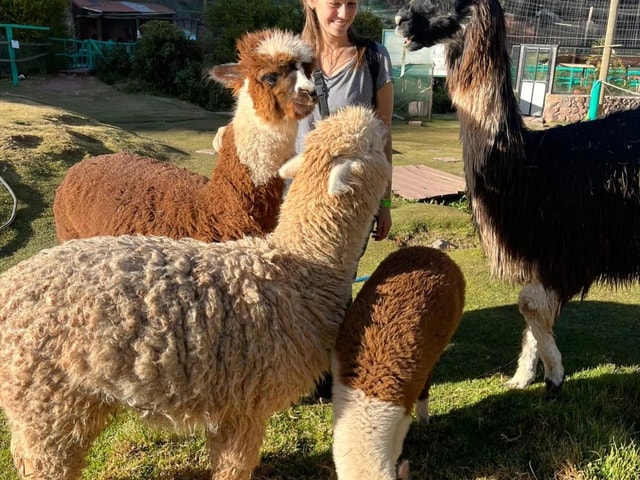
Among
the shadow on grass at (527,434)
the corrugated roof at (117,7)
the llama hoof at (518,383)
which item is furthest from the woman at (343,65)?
the corrugated roof at (117,7)

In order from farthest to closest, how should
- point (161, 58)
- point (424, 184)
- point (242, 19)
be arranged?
1. point (161, 58)
2. point (242, 19)
3. point (424, 184)

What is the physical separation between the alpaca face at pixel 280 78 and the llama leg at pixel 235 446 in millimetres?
1366

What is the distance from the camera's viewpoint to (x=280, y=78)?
257 cm

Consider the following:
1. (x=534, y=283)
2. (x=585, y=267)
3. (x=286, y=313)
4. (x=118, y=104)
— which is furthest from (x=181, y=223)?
(x=118, y=104)

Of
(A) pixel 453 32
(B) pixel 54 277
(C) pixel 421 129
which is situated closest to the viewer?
(B) pixel 54 277

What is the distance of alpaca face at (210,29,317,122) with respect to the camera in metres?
2.54

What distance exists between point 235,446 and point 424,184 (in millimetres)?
5903

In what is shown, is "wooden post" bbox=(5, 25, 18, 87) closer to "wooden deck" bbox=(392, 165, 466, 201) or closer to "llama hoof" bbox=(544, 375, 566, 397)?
"wooden deck" bbox=(392, 165, 466, 201)

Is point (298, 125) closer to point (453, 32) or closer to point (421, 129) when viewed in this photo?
point (453, 32)

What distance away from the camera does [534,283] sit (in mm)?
2764

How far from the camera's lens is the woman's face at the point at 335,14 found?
2475mm

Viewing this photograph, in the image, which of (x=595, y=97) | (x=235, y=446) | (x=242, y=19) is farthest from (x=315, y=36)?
(x=242, y=19)

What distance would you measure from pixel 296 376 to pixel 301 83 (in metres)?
1.30

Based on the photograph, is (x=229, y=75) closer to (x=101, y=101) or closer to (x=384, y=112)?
(x=384, y=112)
